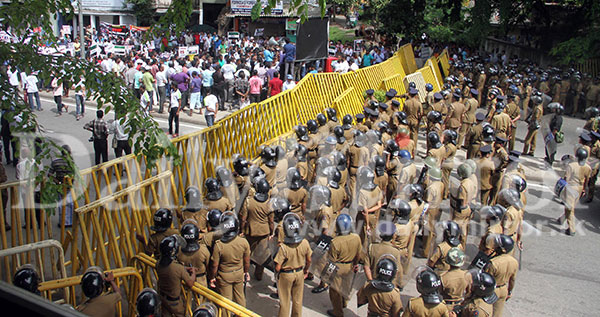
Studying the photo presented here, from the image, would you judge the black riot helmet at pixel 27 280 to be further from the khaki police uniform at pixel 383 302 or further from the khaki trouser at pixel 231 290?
the khaki police uniform at pixel 383 302

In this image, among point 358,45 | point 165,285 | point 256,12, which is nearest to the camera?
point 256,12

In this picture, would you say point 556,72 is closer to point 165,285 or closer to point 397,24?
point 397,24

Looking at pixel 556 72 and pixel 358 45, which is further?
pixel 358 45

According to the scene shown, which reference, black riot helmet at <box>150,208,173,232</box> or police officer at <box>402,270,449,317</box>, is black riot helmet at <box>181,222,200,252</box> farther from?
police officer at <box>402,270,449,317</box>

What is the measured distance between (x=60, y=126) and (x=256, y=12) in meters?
12.7

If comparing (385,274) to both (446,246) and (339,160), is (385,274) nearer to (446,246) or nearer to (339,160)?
(446,246)

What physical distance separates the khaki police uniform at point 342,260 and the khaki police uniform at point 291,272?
377mm

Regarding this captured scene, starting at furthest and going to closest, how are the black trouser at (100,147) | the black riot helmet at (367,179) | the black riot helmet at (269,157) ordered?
the black trouser at (100,147) → the black riot helmet at (269,157) → the black riot helmet at (367,179)

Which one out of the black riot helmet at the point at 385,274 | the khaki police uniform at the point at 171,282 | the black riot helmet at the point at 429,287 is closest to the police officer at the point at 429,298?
the black riot helmet at the point at 429,287

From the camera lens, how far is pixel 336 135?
1046cm

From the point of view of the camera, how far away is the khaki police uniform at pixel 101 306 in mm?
4816

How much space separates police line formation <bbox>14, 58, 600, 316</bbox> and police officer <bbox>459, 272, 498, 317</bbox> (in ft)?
0.04

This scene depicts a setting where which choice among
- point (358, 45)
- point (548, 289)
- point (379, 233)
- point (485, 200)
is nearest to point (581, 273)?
point (548, 289)

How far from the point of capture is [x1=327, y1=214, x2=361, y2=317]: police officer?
6465 millimetres
